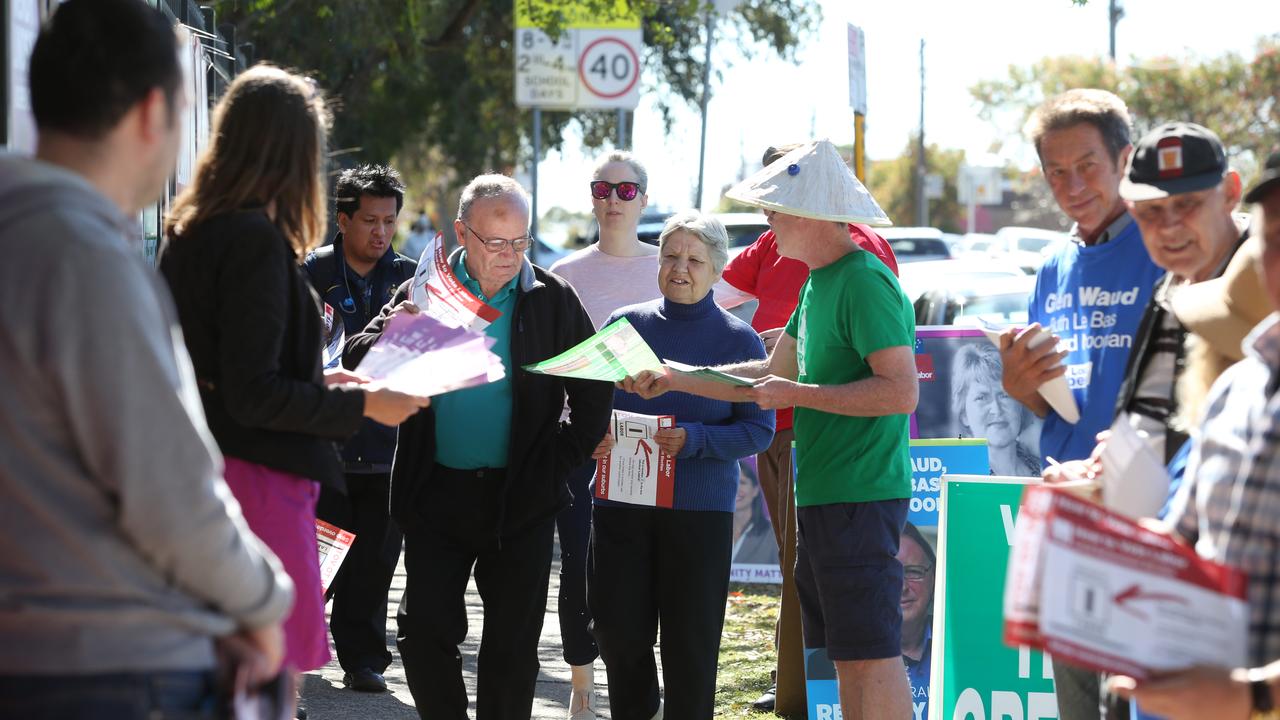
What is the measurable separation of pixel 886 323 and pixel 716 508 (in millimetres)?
1139

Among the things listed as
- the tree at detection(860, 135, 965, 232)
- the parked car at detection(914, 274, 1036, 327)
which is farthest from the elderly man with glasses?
the tree at detection(860, 135, 965, 232)

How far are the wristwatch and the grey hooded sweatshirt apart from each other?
153cm

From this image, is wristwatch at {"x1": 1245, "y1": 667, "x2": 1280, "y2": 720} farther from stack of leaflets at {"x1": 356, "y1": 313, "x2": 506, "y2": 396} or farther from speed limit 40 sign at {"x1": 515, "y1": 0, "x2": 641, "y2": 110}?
speed limit 40 sign at {"x1": 515, "y1": 0, "x2": 641, "y2": 110}

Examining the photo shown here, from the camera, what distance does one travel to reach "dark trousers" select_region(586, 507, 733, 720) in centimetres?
511

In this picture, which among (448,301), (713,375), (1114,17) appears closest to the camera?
(713,375)

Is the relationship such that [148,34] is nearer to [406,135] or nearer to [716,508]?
[716,508]

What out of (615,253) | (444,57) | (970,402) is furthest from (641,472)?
(444,57)

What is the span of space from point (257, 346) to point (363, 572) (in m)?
3.53

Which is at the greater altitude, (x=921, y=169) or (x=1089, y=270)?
(x=921, y=169)

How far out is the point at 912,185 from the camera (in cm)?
7156

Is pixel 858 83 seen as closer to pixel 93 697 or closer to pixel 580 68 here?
→ pixel 580 68

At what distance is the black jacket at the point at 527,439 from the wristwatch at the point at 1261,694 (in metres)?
2.90

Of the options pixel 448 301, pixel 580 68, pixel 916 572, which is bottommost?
pixel 916 572

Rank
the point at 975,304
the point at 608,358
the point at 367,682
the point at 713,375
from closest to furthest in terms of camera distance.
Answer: the point at 713,375 → the point at 608,358 → the point at 367,682 → the point at 975,304
